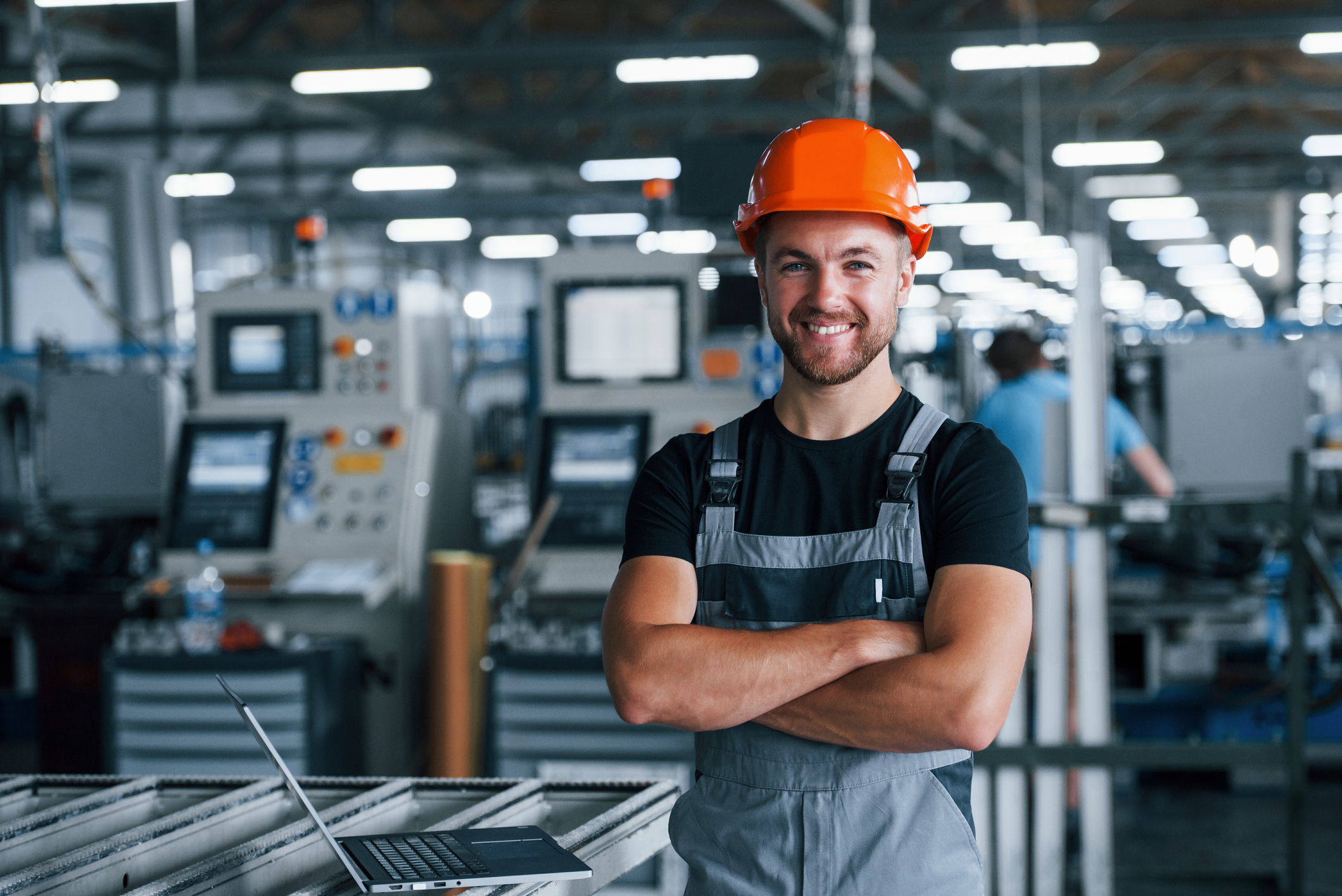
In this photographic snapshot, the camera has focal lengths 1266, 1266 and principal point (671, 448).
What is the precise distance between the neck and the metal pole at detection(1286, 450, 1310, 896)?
1.97 meters

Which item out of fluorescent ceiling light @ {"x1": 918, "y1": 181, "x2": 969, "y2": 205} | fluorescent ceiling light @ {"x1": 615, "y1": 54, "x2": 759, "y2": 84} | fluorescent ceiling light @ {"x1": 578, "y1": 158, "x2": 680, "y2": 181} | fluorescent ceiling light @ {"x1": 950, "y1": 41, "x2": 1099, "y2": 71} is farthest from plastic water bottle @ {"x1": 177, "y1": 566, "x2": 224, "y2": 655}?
fluorescent ceiling light @ {"x1": 918, "y1": 181, "x2": 969, "y2": 205}

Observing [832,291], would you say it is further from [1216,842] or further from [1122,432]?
[1216,842]

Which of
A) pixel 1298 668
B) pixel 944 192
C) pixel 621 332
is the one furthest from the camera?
pixel 944 192

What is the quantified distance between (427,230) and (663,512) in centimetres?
1382

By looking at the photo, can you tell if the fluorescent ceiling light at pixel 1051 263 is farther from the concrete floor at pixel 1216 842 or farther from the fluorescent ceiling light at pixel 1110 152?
the concrete floor at pixel 1216 842

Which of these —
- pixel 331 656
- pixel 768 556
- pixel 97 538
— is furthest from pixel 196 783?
pixel 97 538

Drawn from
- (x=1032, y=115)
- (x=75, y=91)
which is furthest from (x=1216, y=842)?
(x=75, y=91)

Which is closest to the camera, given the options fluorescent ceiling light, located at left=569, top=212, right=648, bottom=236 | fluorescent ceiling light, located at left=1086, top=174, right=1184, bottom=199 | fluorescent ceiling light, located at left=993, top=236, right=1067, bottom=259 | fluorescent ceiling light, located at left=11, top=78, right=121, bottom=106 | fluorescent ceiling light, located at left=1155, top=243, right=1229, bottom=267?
fluorescent ceiling light, located at left=11, top=78, right=121, bottom=106

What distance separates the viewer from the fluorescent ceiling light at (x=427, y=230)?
14.4 meters

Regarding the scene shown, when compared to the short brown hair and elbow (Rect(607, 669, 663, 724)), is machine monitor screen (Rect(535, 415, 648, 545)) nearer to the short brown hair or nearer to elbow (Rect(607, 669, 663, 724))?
the short brown hair

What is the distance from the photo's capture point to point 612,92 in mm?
11227

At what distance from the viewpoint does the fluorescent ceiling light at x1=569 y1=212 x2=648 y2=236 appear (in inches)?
538

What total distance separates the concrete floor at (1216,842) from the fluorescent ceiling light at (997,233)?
11.0m

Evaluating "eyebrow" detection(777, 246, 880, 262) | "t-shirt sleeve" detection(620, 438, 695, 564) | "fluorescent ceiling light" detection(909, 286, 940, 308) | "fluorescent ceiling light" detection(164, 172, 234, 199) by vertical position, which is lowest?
"t-shirt sleeve" detection(620, 438, 695, 564)
